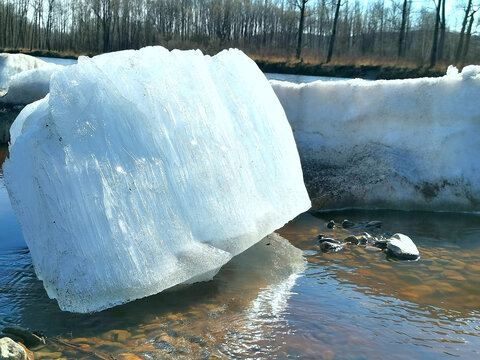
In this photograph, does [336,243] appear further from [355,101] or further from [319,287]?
[355,101]

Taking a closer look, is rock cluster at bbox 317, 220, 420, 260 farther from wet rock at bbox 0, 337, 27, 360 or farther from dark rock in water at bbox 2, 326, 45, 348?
wet rock at bbox 0, 337, 27, 360

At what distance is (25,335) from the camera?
10.6 ft

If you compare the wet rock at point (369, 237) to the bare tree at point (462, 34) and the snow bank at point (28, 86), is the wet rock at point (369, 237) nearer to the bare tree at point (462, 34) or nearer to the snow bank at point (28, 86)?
the snow bank at point (28, 86)

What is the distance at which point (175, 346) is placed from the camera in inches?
127

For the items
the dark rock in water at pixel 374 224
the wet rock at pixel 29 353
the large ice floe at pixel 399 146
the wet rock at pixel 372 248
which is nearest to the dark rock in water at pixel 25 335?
the wet rock at pixel 29 353

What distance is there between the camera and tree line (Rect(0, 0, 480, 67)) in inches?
1534

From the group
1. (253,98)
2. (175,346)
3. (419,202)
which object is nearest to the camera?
(175,346)

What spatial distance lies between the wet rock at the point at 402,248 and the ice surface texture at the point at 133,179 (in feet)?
4.31

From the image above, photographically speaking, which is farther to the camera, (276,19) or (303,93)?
(276,19)

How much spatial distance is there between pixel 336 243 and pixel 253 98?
5.75 ft

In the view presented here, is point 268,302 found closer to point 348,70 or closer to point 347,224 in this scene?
point 347,224

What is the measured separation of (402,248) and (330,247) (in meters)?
0.69

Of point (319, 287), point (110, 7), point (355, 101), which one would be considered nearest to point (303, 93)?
point (355, 101)

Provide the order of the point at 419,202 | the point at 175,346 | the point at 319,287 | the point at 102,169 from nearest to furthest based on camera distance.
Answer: the point at 175,346
the point at 102,169
the point at 319,287
the point at 419,202
